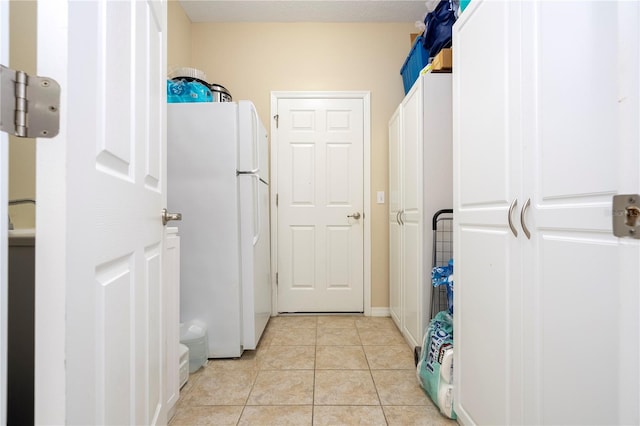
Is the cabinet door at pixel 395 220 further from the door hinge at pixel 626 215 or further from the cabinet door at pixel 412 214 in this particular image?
the door hinge at pixel 626 215

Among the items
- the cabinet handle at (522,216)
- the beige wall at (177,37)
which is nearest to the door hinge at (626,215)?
the cabinet handle at (522,216)

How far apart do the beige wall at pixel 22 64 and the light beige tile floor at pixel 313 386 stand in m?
1.15

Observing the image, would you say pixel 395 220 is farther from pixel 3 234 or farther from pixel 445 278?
pixel 3 234

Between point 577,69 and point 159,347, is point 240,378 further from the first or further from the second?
point 577,69

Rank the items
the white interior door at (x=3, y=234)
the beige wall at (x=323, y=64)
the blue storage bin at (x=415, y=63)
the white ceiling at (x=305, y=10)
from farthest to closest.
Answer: the beige wall at (x=323, y=64)
the white ceiling at (x=305, y=10)
the blue storage bin at (x=415, y=63)
the white interior door at (x=3, y=234)

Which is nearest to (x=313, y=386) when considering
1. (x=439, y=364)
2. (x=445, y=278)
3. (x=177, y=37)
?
(x=439, y=364)

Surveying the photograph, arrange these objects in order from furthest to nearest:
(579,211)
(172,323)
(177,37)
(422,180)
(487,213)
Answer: (177,37) < (422,180) < (172,323) < (487,213) < (579,211)

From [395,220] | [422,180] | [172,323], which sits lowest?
[172,323]

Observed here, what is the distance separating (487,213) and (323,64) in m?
2.33

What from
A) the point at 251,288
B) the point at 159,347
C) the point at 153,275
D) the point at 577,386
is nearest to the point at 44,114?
the point at 153,275

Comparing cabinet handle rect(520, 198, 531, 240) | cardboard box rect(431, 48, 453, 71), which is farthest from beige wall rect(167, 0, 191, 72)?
cabinet handle rect(520, 198, 531, 240)

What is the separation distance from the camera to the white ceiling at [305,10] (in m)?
Answer: 2.58

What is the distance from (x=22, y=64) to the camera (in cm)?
88

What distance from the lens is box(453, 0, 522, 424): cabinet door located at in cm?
96
